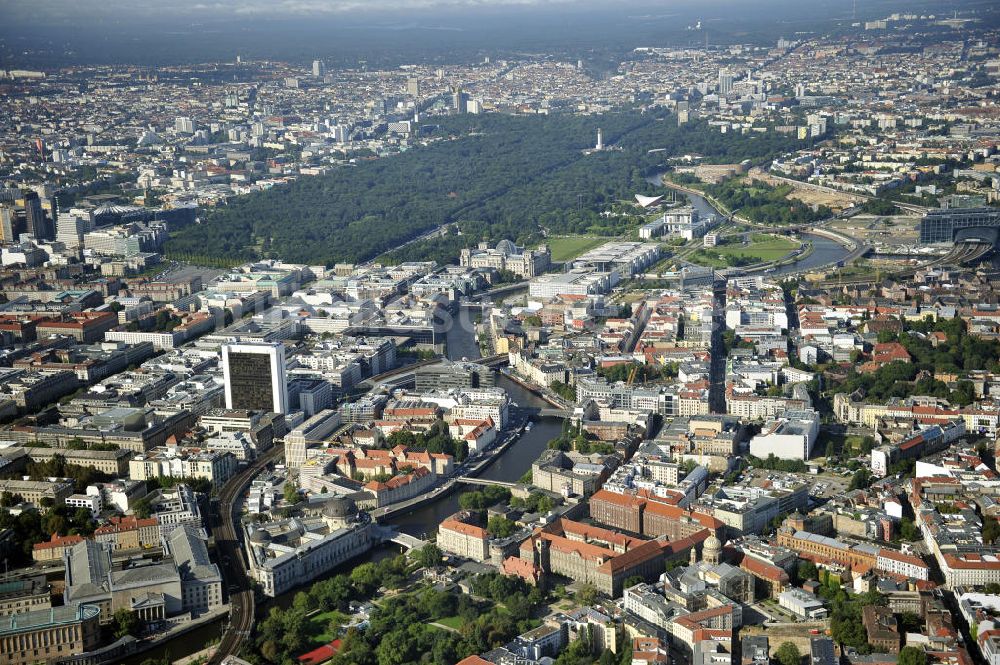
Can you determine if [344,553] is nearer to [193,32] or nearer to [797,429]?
[797,429]

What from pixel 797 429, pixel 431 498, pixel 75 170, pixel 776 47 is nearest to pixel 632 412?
pixel 797 429

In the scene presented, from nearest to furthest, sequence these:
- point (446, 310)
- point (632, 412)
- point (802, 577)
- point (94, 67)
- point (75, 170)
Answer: point (802, 577) < point (632, 412) < point (446, 310) < point (75, 170) < point (94, 67)

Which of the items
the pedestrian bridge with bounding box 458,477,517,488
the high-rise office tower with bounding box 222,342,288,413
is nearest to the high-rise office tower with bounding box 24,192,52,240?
the high-rise office tower with bounding box 222,342,288,413

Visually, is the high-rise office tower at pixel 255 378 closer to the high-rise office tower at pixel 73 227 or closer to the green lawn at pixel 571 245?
the green lawn at pixel 571 245

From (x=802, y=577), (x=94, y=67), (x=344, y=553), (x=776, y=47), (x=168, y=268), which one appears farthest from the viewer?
(x=776, y=47)

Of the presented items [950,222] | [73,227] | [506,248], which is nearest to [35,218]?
[73,227]

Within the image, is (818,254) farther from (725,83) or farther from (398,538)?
(725,83)
